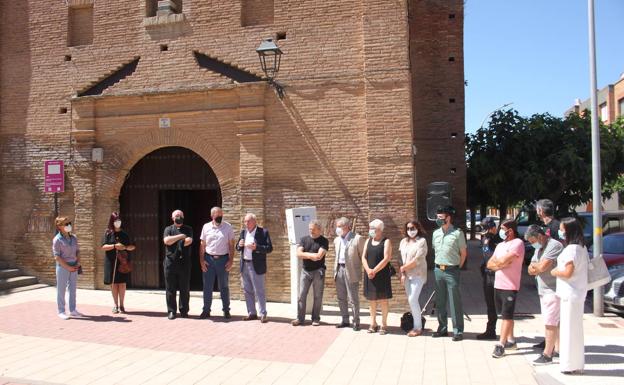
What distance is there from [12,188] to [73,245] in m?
4.28

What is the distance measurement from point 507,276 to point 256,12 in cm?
715

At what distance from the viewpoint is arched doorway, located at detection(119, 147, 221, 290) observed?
38.2 ft

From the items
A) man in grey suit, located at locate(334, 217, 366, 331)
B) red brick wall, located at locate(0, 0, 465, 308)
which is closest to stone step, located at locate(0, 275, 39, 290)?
red brick wall, located at locate(0, 0, 465, 308)

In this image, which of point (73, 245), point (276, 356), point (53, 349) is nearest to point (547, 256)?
point (276, 356)

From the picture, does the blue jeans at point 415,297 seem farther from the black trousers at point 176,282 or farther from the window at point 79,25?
the window at point 79,25

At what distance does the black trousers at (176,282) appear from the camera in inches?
360

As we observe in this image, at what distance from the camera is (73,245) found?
9180 mm

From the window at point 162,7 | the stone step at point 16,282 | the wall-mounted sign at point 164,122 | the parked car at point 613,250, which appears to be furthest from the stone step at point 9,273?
the parked car at point 613,250

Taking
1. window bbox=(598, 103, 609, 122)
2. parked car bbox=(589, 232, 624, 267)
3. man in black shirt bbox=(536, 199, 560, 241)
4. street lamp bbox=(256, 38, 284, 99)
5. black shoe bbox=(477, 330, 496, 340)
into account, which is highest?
window bbox=(598, 103, 609, 122)

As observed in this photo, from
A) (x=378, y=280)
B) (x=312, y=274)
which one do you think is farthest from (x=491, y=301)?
(x=312, y=274)

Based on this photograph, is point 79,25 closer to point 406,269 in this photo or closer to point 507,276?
point 406,269

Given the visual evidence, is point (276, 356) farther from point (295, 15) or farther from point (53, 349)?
point (295, 15)

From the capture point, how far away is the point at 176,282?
922cm

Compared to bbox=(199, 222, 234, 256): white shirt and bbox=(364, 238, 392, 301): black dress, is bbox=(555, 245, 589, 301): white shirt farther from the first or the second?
bbox=(199, 222, 234, 256): white shirt
